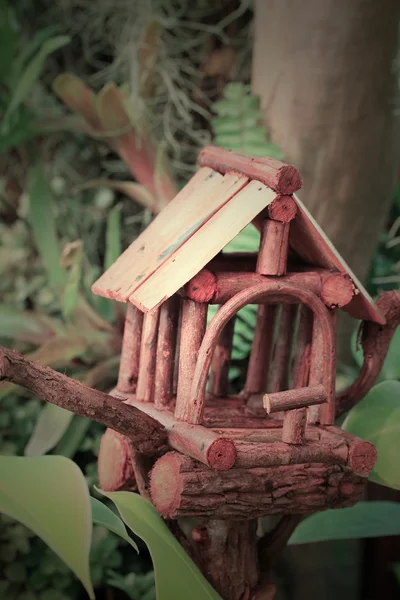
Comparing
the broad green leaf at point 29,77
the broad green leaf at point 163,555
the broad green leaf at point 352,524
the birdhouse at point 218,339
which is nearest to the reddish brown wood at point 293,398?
the birdhouse at point 218,339

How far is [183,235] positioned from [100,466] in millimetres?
388

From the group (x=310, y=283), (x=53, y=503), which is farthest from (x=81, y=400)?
(x=310, y=283)

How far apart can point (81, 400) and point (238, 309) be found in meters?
0.23

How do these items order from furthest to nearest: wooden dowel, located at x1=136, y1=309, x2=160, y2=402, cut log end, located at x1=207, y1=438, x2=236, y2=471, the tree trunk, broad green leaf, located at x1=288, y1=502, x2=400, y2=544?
the tree trunk
broad green leaf, located at x1=288, y1=502, x2=400, y2=544
wooden dowel, located at x1=136, y1=309, x2=160, y2=402
cut log end, located at x1=207, y1=438, x2=236, y2=471

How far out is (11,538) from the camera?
1.63 metres

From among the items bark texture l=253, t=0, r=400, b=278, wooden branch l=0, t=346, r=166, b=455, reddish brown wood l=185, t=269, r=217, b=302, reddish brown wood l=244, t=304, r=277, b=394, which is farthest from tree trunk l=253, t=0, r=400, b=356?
wooden branch l=0, t=346, r=166, b=455

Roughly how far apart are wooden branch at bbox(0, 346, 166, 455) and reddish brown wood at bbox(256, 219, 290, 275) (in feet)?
0.82

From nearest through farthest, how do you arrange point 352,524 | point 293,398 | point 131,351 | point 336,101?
point 293,398
point 131,351
point 352,524
point 336,101

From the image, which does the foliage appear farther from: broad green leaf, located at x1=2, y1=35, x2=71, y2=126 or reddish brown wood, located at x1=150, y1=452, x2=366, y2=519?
broad green leaf, located at x1=2, y1=35, x2=71, y2=126

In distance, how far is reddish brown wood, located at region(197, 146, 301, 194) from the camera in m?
0.97

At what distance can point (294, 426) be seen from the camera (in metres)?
0.94

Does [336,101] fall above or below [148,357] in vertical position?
above

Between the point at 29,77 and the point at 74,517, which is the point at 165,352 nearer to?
the point at 74,517

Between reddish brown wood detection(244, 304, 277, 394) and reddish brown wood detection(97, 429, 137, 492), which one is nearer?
reddish brown wood detection(97, 429, 137, 492)
